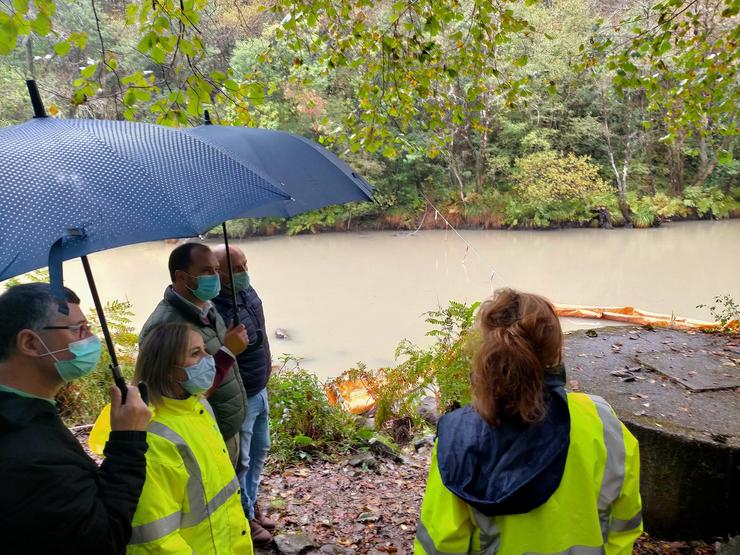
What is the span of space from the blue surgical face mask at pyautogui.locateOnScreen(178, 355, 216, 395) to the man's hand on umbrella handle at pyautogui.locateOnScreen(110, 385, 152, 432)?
0.99 feet

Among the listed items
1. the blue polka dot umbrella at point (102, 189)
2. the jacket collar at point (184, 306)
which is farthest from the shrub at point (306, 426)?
the blue polka dot umbrella at point (102, 189)

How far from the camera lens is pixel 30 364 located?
1185mm

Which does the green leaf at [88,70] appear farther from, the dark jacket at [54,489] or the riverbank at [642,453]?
the riverbank at [642,453]

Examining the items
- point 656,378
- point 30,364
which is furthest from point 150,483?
point 656,378

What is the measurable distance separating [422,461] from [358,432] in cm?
56

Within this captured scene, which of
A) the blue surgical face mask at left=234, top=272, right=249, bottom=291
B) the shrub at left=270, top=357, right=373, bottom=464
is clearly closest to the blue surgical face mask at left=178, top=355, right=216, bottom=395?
the blue surgical face mask at left=234, top=272, right=249, bottom=291

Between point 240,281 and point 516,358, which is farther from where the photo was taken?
point 240,281

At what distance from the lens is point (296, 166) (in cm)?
212

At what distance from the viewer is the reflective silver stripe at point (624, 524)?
4.25 feet

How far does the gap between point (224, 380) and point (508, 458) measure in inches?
50.5

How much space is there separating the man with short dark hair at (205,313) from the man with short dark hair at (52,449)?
2.56 ft

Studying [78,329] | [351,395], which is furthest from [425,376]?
[78,329]

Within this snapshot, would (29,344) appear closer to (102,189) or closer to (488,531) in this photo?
(102,189)

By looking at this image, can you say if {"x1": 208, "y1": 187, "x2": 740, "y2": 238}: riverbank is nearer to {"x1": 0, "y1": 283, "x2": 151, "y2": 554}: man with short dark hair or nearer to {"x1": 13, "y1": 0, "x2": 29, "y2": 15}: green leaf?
{"x1": 13, "y1": 0, "x2": 29, "y2": 15}: green leaf
